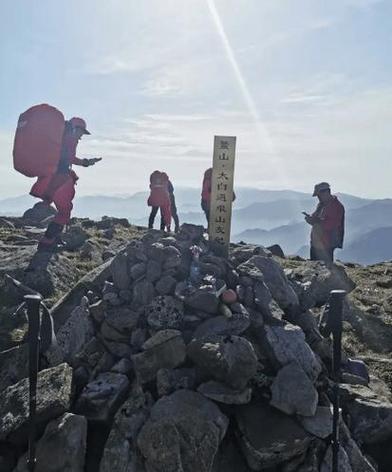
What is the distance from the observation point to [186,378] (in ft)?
21.1

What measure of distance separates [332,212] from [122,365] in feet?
36.0

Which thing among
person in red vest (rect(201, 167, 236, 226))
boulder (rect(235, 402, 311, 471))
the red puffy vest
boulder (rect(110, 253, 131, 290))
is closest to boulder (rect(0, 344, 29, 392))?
boulder (rect(110, 253, 131, 290))

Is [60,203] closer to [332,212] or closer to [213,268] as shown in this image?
[213,268]

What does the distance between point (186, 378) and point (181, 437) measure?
94 cm

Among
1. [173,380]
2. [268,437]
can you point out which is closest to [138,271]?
[173,380]

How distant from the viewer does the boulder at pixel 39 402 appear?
5.89 meters

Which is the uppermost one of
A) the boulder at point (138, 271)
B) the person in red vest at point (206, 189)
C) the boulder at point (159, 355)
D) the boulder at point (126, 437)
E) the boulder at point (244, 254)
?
the person in red vest at point (206, 189)

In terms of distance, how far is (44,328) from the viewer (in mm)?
7172

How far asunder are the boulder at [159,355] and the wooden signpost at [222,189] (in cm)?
308

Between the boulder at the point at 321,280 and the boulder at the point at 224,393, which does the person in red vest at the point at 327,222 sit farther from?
the boulder at the point at 224,393

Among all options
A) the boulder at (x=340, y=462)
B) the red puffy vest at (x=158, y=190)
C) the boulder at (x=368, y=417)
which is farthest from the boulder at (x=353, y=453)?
the red puffy vest at (x=158, y=190)

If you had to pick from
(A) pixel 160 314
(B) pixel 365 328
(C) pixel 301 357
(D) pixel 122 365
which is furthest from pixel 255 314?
(B) pixel 365 328

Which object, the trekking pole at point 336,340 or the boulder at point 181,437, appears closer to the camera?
the boulder at point 181,437

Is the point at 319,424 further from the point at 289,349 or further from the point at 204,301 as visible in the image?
the point at 204,301
